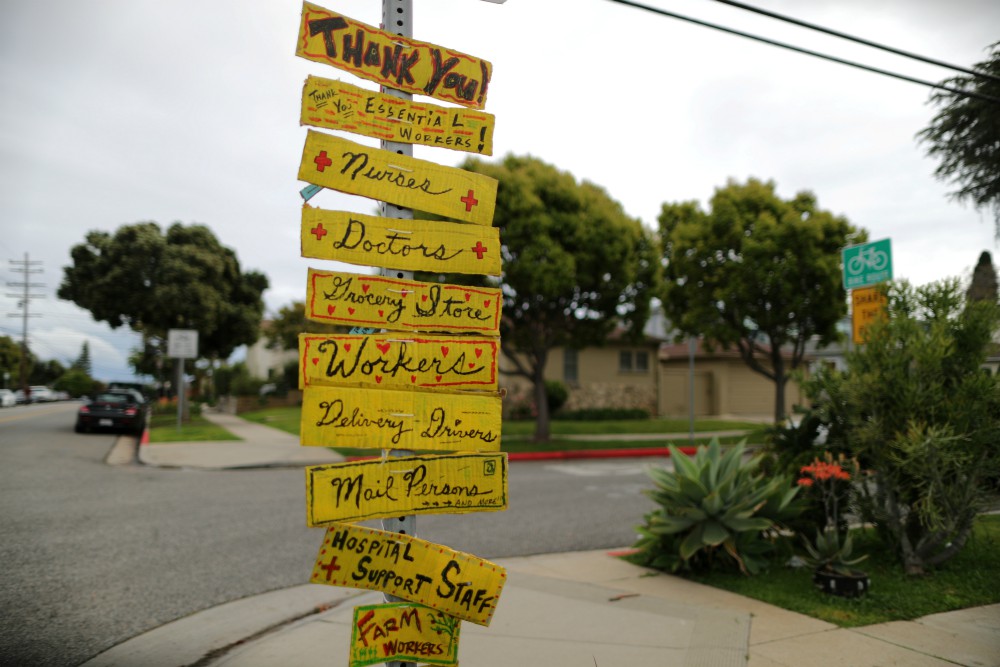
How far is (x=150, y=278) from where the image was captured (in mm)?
24766

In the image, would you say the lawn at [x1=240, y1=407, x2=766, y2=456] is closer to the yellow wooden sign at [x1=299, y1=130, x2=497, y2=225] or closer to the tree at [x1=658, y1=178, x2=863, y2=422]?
the tree at [x1=658, y1=178, x2=863, y2=422]

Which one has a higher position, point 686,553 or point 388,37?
point 388,37

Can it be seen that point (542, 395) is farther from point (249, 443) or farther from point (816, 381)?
point (816, 381)

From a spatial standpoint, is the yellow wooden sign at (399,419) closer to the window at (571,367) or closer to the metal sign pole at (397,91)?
the metal sign pole at (397,91)

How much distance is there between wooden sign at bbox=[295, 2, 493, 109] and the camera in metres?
2.93

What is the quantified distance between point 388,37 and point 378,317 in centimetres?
124

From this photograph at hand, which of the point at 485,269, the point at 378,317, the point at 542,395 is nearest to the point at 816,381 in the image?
the point at 485,269

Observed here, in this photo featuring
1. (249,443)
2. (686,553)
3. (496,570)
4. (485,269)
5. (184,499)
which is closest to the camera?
(496,570)

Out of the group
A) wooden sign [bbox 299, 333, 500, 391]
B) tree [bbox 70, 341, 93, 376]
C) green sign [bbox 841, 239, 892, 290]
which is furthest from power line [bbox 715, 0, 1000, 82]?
tree [bbox 70, 341, 93, 376]

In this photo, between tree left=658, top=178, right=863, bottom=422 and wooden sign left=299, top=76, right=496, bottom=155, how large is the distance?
17.8 m

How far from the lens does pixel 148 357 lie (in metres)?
42.6

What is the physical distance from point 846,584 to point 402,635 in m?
3.71

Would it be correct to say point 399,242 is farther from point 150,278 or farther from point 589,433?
point 150,278

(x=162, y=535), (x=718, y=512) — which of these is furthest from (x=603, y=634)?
(x=162, y=535)
